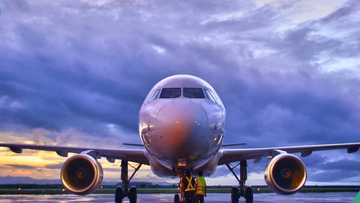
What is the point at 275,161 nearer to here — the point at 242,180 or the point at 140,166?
the point at 242,180

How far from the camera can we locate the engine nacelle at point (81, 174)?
49.4 ft

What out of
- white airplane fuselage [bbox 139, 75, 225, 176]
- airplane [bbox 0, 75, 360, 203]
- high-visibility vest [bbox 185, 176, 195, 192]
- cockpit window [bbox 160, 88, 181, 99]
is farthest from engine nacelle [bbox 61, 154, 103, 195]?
cockpit window [bbox 160, 88, 181, 99]

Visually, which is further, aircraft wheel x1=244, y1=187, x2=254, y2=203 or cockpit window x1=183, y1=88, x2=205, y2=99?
aircraft wheel x1=244, y1=187, x2=254, y2=203

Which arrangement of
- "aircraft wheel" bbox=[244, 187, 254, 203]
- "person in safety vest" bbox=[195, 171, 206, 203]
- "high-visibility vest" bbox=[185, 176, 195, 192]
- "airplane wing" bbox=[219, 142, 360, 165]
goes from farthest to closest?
1. "aircraft wheel" bbox=[244, 187, 254, 203]
2. "airplane wing" bbox=[219, 142, 360, 165]
3. "person in safety vest" bbox=[195, 171, 206, 203]
4. "high-visibility vest" bbox=[185, 176, 195, 192]

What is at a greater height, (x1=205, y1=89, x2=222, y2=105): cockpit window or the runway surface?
(x1=205, y1=89, x2=222, y2=105): cockpit window

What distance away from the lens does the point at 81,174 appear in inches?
603

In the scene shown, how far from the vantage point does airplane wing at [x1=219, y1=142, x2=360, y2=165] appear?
17.4 metres

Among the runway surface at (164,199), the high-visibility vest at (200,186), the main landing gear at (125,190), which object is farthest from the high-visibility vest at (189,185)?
the runway surface at (164,199)

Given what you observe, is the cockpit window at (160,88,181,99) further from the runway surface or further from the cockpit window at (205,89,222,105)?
the runway surface

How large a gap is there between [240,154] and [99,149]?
187 inches

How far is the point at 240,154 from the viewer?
17.7 m

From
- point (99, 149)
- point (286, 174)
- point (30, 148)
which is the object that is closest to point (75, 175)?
point (99, 149)

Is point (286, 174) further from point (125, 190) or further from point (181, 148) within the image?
point (125, 190)

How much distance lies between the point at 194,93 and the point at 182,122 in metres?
2.21
